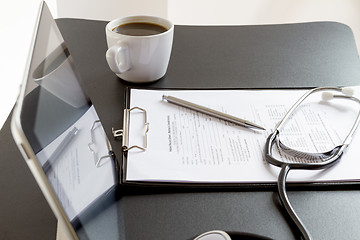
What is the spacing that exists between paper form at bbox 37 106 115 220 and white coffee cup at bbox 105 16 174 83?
0.17m

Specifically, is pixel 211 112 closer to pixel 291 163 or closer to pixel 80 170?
pixel 291 163

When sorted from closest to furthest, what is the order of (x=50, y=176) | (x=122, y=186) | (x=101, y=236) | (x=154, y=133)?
(x=50, y=176), (x=101, y=236), (x=122, y=186), (x=154, y=133)

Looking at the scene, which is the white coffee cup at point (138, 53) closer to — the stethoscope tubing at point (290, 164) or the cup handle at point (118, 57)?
the cup handle at point (118, 57)

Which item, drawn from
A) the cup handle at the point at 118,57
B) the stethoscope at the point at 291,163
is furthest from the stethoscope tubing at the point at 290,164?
the cup handle at the point at 118,57

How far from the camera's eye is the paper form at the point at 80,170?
32 cm

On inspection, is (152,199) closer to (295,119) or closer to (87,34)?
(295,119)

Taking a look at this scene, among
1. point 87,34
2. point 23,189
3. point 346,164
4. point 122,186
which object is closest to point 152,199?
point 122,186

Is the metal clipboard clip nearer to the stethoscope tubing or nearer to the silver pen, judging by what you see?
the silver pen

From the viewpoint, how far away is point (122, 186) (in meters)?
0.51

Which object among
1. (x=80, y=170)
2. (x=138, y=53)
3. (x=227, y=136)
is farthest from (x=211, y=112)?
(x=80, y=170)

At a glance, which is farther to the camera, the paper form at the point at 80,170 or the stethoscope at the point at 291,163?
the stethoscope at the point at 291,163

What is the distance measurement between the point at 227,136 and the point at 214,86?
18 centimetres

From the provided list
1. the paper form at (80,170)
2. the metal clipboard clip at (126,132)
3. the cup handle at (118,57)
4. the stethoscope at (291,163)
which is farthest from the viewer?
the cup handle at (118,57)

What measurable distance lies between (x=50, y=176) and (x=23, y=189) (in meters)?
0.25
